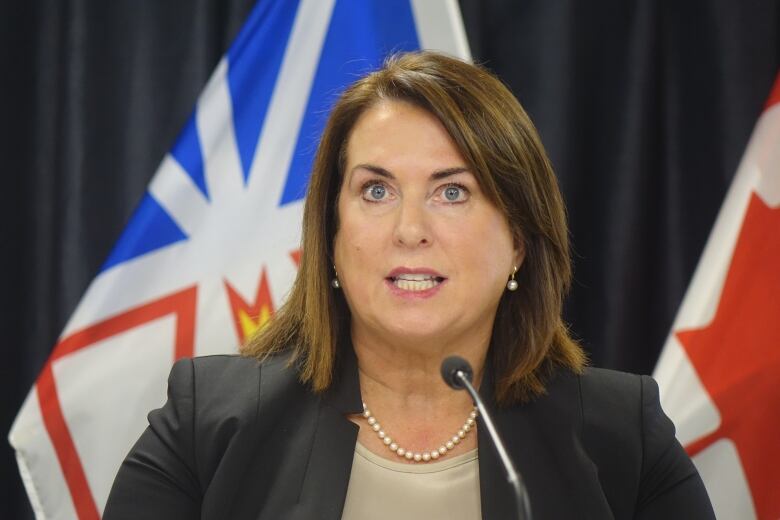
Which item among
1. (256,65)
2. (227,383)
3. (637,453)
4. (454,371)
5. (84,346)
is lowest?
(637,453)

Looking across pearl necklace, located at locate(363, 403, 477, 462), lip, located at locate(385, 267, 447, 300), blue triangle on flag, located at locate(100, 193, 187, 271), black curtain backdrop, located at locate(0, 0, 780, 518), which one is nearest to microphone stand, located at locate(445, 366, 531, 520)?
lip, located at locate(385, 267, 447, 300)

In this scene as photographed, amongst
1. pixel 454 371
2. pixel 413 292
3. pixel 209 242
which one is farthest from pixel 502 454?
pixel 209 242

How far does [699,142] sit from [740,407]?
2.64ft

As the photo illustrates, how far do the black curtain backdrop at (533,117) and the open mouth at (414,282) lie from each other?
1169 mm

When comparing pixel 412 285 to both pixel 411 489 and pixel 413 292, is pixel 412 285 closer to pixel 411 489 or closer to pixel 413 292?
pixel 413 292

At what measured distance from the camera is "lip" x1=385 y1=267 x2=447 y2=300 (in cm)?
156

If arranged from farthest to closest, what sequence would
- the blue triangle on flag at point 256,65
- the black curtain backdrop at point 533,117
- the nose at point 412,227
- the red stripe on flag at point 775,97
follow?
the black curtain backdrop at point 533,117 < the blue triangle on flag at point 256,65 < the red stripe on flag at point 775,97 < the nose at point 412,227

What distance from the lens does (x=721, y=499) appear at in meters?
2.15

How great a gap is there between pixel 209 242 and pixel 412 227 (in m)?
0.88

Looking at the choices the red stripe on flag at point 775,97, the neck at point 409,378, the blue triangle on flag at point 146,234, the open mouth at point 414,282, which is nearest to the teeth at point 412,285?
the open mouth at point 414,282

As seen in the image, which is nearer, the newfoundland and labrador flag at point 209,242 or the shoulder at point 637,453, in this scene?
the shoulder at point 637,453

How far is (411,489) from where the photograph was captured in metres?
1.62

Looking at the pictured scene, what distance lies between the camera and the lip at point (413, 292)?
156 cm

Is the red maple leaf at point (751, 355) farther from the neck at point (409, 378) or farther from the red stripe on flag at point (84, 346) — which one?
the red stripe on flag at point (84, 346)
